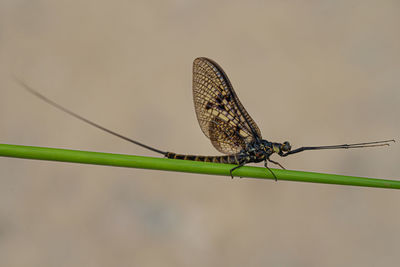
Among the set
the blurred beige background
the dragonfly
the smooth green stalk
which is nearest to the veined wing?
the dragonfly

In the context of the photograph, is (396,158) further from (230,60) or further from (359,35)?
(230,60)

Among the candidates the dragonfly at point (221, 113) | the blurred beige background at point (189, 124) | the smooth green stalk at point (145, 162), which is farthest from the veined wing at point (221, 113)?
the blurred beige background at point (189, 124)

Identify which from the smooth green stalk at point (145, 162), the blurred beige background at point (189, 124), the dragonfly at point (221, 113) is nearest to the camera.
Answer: the smooth green stalk at point (145, 162)

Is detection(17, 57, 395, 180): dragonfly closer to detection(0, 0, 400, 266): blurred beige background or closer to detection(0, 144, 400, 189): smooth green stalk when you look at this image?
detection(0, 144, 400, 189): smooth green stalk

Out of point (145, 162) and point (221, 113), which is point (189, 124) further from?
point (145, 162)

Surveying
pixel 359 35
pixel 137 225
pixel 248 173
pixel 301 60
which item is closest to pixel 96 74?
pixel 137 225

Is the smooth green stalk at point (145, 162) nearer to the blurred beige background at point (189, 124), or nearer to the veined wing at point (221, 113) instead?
the veined wing at point (221, 113)
